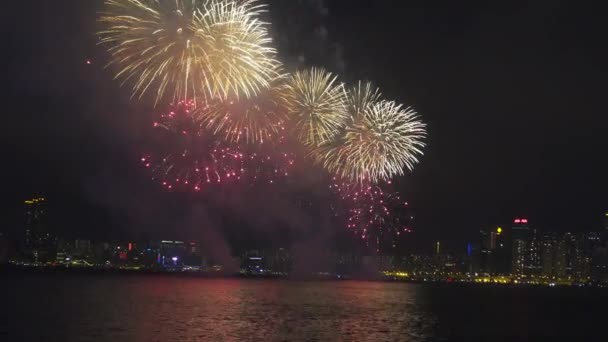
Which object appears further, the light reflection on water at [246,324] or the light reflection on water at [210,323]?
the light reflection on water at [246,324]

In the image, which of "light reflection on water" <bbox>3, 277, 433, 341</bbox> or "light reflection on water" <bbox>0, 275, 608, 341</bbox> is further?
"light reflection on water" <bbox>0, 275, 608, 341</bbox>

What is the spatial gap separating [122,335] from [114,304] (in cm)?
2533

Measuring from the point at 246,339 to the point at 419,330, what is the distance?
44.2 feet

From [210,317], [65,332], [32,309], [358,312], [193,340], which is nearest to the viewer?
[193,340]

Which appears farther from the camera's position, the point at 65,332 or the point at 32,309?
the point at 32,309

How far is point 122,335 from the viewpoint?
35.1m

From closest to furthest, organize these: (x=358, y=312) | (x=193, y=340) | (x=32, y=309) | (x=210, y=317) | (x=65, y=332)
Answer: (x=193, y=340) < (x=65, y=332) < (x=210, y=317) < (x=32, y=309) < (x=358, y=312)

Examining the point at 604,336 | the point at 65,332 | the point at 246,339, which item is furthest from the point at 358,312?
the point at 65,332

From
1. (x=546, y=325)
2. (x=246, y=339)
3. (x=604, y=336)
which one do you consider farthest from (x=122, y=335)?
(x=546, y=325)

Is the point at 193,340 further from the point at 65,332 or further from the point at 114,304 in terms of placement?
the point at 114,304

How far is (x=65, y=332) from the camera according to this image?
36.8 metres

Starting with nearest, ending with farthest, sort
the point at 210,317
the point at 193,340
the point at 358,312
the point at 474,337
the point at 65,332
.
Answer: the point at 193,340
the point at 65,332
the point at 474,337
the point at 210,317
the point at 358,312

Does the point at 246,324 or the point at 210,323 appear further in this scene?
the point at 246,324

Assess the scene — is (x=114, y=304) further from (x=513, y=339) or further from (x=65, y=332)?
(x=513, y=339)
